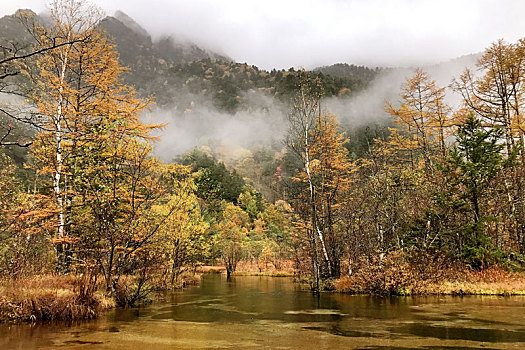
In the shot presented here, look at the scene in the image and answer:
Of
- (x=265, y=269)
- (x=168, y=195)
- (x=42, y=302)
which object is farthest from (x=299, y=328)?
(x=265, y=269)

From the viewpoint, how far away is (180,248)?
2036 cm

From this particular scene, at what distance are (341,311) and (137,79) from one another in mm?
163859

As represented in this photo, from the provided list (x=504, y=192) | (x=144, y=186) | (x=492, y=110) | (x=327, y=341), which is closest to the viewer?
(x=327, y=341)

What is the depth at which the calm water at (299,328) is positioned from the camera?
634 centimetres

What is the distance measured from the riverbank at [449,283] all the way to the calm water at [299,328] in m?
2.27

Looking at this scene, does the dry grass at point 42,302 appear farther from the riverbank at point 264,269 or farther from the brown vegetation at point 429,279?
the riverbank at point 264,269

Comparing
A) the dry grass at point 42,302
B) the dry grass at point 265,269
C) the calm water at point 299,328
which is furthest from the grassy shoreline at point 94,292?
the dry grass at point 265,269

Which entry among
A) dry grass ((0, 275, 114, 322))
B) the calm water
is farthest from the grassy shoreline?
the calm water

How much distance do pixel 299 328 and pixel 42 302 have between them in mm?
6622

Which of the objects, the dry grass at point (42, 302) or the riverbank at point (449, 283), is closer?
the dry grass at point (42, 302)

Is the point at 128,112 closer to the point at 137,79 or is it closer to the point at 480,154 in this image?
the point at 480,154

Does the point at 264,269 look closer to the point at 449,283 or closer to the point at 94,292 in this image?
the point at 449,283

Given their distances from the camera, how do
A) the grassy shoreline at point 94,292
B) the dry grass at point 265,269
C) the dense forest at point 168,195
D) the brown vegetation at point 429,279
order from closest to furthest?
1. the grassy shoreline at point 94,292
2. the dense forest at point 168,195
3. the brown vegetation at point 429,279
4. the dry grass at point 265,269

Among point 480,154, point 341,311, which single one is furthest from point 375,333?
point 480,154
